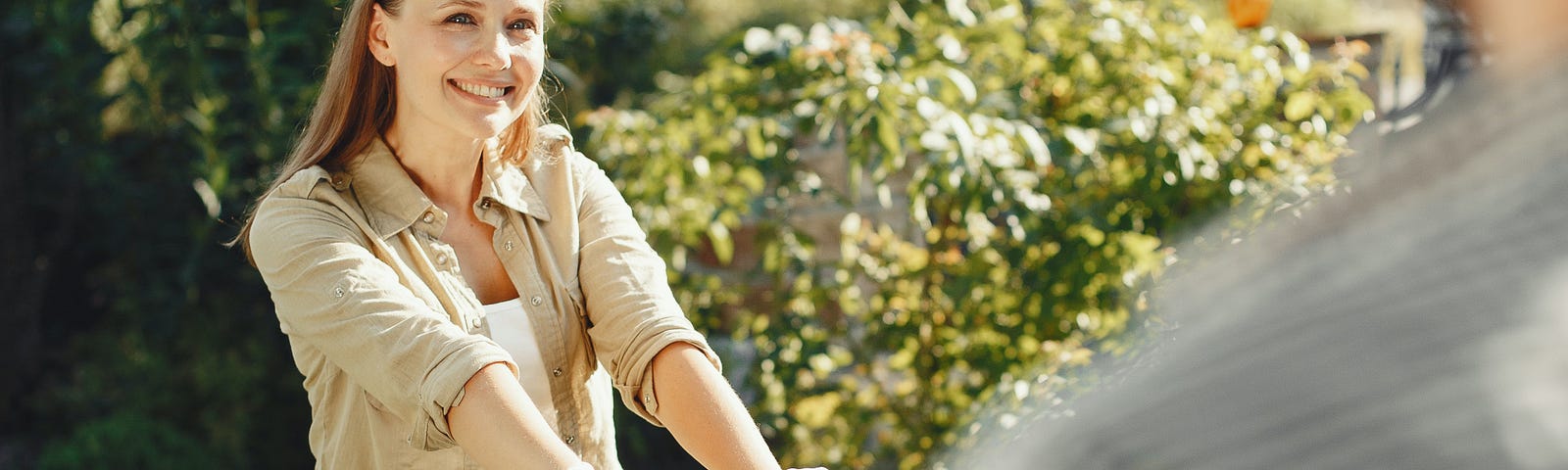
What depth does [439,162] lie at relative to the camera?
1.83m

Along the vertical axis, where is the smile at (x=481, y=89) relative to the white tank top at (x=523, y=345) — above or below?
above

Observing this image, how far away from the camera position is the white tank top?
1.73m

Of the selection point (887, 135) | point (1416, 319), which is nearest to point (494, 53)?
point (887, 135)

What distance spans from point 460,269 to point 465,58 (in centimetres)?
26

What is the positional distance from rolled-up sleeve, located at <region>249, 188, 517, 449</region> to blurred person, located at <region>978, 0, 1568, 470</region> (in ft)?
3.41

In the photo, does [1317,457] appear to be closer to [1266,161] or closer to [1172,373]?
[1172,373]

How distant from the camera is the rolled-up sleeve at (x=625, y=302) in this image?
66.3 inches

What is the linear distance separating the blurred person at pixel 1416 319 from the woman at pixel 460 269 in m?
1.02

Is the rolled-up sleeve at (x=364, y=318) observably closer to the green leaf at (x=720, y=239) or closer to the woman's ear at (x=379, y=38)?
the woman's ear at (x=379, y=38)

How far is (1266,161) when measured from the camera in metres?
2.89

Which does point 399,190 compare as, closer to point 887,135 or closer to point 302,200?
point 302,200

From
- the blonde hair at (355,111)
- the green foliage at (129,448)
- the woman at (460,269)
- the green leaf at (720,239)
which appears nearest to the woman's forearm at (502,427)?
the woman at (460,269)

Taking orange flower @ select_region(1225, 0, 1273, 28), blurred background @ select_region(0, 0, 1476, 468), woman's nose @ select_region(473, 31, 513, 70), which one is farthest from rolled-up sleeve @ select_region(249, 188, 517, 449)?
orange flower @ select_region(1225, 0, 1273, 28)

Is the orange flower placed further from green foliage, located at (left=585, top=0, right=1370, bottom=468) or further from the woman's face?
the woman's face
